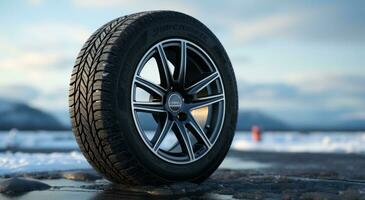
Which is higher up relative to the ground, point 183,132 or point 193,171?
point 183,132

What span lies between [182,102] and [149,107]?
1.47 ft

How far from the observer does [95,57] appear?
4.43 meters

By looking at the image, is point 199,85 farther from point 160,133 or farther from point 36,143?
point 36,143

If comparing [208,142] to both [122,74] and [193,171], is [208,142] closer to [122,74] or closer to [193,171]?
[193,171]

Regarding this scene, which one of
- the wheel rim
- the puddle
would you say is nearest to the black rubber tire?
the wheel rim

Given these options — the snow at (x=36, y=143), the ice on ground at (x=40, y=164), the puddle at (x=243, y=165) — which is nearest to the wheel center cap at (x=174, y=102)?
the ice on ground at (x=40, y=164)

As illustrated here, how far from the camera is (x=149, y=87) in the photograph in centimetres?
454

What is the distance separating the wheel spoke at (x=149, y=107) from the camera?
14.4ft

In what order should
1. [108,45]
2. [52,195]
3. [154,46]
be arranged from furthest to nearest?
[154,46] < [108,45] < [52,195]

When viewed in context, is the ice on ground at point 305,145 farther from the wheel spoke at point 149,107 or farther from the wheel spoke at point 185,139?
the wheel spoke at point 149,107

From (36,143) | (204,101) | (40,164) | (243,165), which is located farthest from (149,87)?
(36,143)

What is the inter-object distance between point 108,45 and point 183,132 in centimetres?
114

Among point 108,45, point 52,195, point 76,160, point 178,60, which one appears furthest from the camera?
point 76,160

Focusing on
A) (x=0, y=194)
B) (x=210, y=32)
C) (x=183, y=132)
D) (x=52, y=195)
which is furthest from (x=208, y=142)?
(x=0, y=194)
